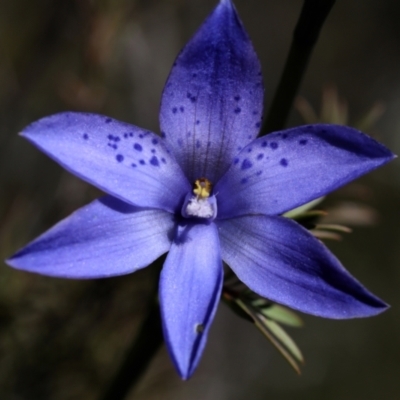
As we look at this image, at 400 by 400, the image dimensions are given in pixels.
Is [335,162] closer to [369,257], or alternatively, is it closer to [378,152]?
[378,152]

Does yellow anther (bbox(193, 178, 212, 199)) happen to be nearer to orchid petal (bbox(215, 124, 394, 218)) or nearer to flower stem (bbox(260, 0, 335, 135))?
orchid petal (bbox(215, 124, 394, 218))

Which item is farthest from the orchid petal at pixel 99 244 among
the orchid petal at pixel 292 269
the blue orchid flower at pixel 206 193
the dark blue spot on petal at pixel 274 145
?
the dark blue spot on petal at pixel 274 145

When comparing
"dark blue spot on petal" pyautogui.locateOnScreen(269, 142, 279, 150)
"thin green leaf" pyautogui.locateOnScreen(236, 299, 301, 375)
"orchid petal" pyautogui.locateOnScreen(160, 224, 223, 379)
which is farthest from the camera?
"thin green leaf" pyautogui.locateOnScreen(236, 299, 301, 375)

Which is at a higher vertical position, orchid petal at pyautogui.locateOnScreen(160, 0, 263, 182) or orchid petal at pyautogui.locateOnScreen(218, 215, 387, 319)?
orchid petal at pyautogui.locateOnScreen(160, 0, 263, 182)

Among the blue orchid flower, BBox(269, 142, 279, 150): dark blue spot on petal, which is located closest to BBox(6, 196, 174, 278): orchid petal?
the blue orchid flower

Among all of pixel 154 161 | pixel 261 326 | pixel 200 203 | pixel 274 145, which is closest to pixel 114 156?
pixel 154 161

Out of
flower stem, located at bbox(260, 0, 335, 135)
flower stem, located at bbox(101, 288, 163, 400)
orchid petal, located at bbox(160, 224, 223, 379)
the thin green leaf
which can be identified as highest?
flower stem, located at bbox(260, 0, 335, 135)
